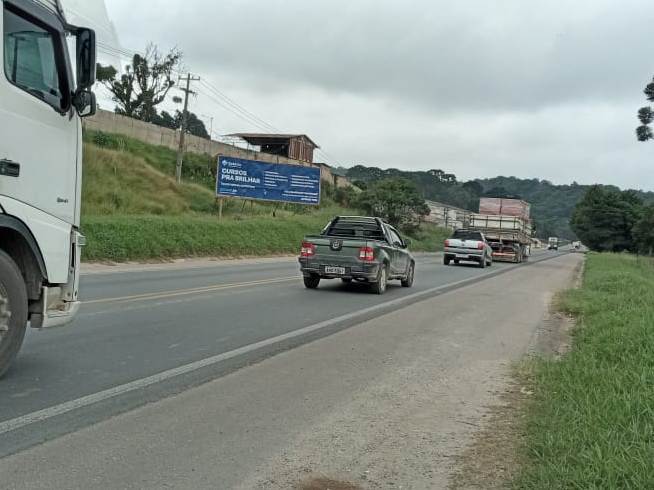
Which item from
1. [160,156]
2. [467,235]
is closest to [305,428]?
[467,235]

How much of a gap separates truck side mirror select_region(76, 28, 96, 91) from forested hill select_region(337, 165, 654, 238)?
10292 cm

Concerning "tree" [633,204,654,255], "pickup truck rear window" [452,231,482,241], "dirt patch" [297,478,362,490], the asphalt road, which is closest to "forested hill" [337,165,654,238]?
"tree" [633,204,654,255]

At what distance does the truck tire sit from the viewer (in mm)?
5160

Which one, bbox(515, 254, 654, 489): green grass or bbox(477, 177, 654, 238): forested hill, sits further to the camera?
bbox(477, 177, 654, 238): forested hill

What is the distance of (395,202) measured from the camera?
4884 cm

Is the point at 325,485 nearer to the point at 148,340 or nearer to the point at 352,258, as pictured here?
Answer: the point at 148,340

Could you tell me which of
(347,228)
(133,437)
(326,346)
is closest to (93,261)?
(347,228)

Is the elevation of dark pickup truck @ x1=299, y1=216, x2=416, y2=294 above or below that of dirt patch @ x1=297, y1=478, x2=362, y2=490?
above

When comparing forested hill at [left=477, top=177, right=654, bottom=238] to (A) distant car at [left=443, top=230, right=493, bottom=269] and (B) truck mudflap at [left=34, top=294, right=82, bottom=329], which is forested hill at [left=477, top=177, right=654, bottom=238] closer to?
(A) distant car at [left=443, top=230, right=493, bottom=269]

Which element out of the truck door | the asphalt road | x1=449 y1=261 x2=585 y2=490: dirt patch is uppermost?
the truck door

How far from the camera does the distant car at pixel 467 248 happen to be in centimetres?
2794

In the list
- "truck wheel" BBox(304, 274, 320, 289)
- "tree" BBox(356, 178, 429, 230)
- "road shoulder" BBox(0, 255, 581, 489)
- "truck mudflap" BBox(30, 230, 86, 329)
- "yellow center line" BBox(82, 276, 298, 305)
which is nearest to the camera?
"road shoulder" BBox(0, 255, 581, 489)

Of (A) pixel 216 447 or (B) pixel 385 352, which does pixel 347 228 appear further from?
(A) pixel 216 447

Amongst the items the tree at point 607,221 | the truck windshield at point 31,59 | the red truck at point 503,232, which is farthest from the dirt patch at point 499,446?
the tree at point 607,221
